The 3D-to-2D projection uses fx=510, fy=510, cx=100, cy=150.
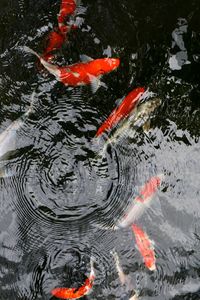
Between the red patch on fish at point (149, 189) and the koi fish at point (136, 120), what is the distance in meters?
0.50

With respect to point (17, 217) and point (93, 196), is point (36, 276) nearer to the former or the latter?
point (17, 217)

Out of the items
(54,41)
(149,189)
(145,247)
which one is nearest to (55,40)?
(54,41)

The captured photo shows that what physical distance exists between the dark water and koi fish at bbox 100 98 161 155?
67 mm

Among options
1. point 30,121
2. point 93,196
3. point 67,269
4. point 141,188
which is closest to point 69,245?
point 67,269

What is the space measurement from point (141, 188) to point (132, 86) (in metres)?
1.02

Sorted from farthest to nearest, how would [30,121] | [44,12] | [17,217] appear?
1. [44,12]
2. [30,121]
3. [17,217]

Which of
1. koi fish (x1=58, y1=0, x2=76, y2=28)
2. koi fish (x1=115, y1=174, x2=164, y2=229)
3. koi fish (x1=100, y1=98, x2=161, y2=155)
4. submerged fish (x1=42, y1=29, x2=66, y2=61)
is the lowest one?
koi fish (x1=115, y1=174, x2=164, y2=229)

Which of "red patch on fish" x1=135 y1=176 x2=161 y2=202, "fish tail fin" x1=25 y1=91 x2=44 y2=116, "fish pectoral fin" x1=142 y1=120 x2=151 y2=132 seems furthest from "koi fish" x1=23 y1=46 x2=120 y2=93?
"red patch on fish" x1=135 y1=176 x2=161 y2=202

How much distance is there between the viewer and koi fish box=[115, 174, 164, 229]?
4375 mm

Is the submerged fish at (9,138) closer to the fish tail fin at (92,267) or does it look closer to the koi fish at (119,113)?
the koi fish at (119,113)

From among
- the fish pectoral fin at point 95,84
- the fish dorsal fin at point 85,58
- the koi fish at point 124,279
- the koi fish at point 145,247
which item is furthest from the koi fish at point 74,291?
the fish dorsal fin at point 85,58

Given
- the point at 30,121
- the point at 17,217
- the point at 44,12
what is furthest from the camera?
the point at 44,12

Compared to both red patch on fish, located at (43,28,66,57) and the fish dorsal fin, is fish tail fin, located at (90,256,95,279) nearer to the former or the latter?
the fish dorsal fin

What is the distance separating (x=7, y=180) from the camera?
180 inches
